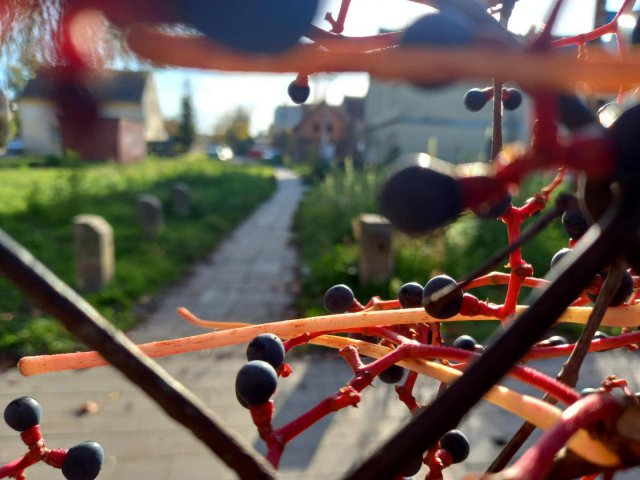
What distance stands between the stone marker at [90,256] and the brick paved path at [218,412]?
0.66 m

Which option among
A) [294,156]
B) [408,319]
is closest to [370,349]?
[408,319]

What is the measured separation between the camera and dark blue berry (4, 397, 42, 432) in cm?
51

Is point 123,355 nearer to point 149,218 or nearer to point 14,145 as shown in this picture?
point 14,145

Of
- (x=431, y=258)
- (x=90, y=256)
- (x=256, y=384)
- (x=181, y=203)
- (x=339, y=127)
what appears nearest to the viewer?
(x=256, y=384)

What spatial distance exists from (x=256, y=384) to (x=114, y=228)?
6.59 meters

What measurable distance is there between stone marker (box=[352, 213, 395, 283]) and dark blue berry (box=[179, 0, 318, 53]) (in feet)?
12.8

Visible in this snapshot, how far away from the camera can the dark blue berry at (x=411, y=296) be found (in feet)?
2.05

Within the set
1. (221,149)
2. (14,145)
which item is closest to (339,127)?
(221,149)

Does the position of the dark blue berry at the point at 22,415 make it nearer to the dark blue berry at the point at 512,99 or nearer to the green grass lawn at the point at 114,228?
the dark blue berry at the point at 512,99

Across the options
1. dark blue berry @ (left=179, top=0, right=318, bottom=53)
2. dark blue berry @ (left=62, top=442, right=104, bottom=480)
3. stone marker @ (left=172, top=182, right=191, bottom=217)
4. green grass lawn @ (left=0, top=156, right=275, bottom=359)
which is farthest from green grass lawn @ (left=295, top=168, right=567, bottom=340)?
dark blue berry @ (left=179, top=0, right=318, bottom=53)

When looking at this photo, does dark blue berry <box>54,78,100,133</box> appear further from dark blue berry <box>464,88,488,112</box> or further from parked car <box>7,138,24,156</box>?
dark blue berry <box>464,88,488,112</box>

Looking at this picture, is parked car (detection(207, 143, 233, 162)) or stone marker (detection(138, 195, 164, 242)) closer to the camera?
stone marker (detection(138, 195, 164, 242))

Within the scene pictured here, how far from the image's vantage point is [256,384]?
0.37 metres

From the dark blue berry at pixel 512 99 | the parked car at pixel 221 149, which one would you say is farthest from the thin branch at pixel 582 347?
the parked car at pixel 221 149
